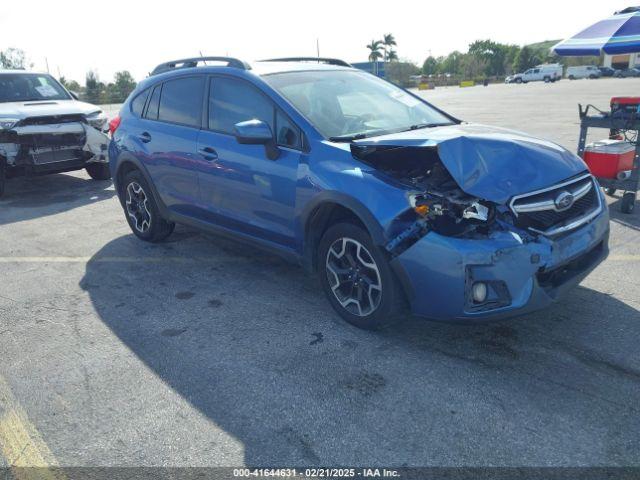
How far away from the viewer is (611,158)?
6.44 m

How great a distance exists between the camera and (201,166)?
15.5 feet

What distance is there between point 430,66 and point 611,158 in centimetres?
13282

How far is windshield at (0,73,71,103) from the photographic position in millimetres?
9258

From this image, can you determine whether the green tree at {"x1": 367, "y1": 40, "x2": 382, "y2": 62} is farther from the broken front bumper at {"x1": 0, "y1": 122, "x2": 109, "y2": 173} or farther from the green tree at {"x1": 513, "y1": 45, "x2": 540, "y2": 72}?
the broken front bumper at {"x1": 0, "y1": 122, "x2": 109, "y2": 173}

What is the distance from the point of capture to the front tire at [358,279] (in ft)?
11.4

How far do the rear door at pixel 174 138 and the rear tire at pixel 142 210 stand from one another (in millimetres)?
295

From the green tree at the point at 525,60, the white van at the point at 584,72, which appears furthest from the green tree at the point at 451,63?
the white van at the point at 584,72

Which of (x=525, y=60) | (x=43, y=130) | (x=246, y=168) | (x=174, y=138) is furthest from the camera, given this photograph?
(x=525, y=60)

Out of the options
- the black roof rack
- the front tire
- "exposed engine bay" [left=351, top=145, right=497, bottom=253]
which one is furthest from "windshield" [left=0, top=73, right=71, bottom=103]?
"exposed engine bay" [left=351, top=145, right=497, bottom=253]

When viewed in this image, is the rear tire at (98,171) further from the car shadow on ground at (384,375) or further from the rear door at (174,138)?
the car shadow on ground at (384,375)

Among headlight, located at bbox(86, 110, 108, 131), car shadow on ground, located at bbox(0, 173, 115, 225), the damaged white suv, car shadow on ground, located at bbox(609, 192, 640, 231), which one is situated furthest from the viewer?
headlight, located at bbox(86, 110, 108, 131)

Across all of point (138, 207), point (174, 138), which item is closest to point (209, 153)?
point (174, 138)

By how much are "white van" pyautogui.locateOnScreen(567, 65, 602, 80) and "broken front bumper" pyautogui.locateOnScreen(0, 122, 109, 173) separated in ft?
239

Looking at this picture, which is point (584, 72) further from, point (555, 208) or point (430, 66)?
point (555, 208)
